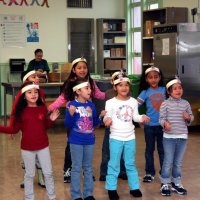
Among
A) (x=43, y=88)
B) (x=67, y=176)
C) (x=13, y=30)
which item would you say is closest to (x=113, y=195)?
(x=67, y=176)

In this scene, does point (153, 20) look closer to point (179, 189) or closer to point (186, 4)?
point (186, 4)

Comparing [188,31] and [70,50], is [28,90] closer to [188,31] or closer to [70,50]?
[188,31]

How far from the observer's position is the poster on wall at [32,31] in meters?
10.7

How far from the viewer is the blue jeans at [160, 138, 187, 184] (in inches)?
161

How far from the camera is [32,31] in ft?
35.3

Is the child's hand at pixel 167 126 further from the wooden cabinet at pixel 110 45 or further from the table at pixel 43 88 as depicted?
the wooden cabinet at pixel 110 45

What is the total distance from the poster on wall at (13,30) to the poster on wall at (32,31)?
4.8 inches

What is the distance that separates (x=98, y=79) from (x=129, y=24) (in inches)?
160

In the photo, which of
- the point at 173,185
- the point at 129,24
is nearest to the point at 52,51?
the point at 129,24

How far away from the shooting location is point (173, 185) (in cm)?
429

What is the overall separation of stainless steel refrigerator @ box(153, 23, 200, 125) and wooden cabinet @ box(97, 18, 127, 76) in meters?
3.31

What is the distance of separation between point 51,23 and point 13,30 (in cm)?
98

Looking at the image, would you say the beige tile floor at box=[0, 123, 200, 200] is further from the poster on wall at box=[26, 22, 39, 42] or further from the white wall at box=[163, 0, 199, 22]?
the poster on wall at box=[26, 22, 39, 42]

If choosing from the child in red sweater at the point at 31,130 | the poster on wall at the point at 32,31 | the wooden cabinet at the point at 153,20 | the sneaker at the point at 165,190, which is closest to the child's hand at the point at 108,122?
the child in red sweater at the point at 31,130
